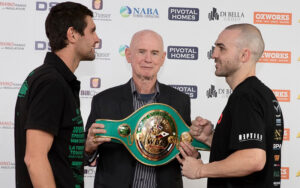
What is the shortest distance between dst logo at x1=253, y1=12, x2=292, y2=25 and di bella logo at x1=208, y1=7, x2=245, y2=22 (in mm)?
138

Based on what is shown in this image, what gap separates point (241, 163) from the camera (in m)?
1.62

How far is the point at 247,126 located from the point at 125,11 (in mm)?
2111

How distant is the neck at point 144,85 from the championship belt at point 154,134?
228mm

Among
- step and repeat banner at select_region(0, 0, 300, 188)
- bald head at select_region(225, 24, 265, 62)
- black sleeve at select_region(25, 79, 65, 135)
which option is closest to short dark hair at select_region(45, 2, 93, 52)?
black sleeve at select_region(25, 79, 65, 135)

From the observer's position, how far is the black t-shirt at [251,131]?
5.40ft

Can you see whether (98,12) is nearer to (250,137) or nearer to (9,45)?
(9,45)

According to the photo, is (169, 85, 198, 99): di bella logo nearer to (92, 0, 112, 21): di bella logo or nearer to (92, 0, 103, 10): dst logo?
(92, 0, 112, 21): di bella logo

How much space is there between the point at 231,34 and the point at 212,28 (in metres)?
1.66

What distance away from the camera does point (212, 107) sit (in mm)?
3494

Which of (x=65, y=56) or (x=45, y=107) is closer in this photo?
(x=45, y=107)

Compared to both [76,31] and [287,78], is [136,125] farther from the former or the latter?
[287,78]

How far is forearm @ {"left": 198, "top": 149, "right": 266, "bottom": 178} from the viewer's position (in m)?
1.62

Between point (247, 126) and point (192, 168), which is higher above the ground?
point (247, 126)

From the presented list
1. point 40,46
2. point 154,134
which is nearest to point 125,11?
point 40,46
